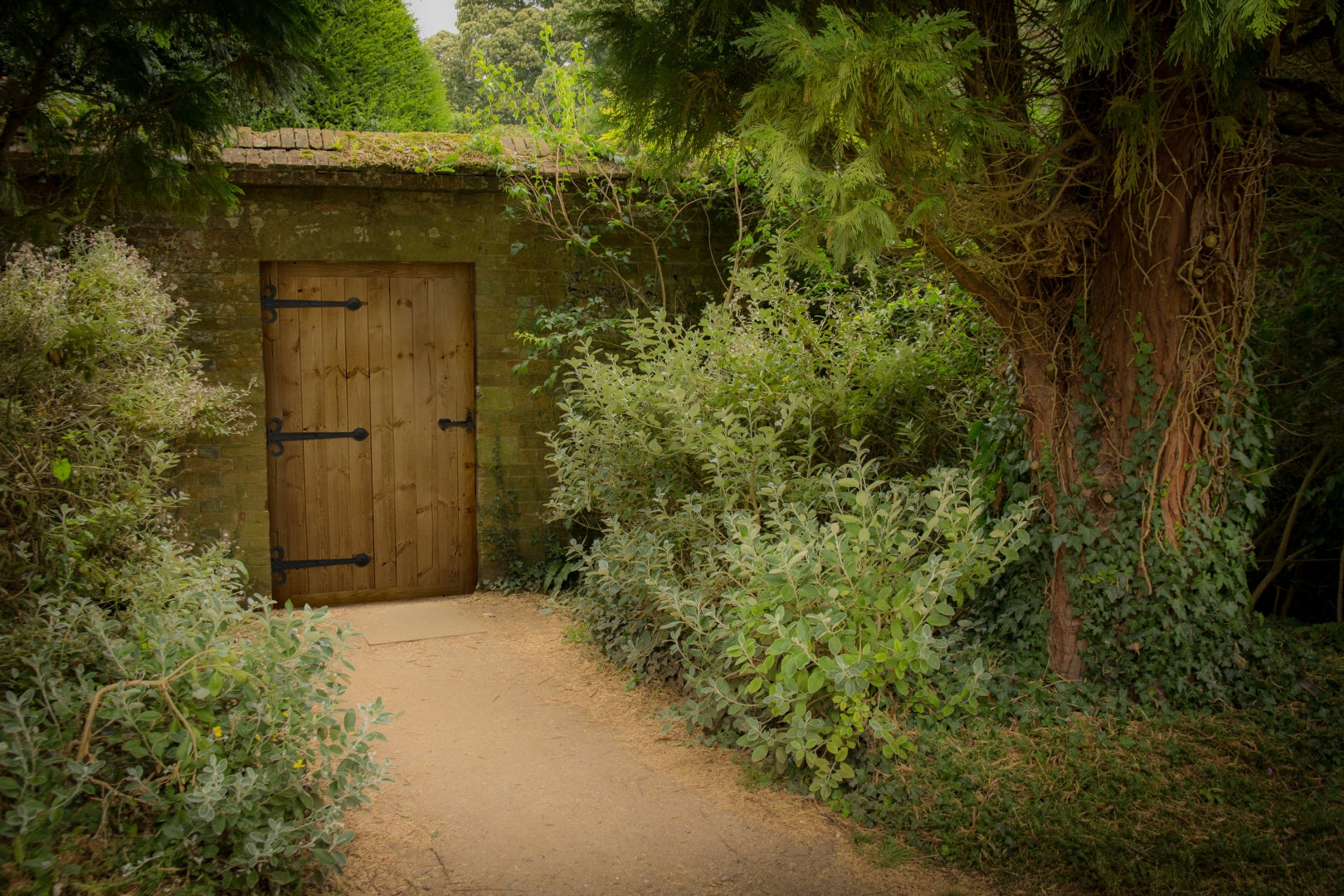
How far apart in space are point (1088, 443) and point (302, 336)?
15.9 ft

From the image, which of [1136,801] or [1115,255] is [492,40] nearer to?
[1115,255]

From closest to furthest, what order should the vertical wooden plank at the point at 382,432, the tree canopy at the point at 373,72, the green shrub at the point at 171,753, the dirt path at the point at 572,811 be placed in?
the green shrub at the point at 171,753, the dirt path at the point at 572,811, the vertical wooden plank at the point at 382,432, the tree canopy at the point at 373,72

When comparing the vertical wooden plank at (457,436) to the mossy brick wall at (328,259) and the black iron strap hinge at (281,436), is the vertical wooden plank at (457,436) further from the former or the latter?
the black iron strap hinge at (281,436)

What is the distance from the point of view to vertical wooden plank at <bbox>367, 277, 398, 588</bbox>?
6266 millimetres

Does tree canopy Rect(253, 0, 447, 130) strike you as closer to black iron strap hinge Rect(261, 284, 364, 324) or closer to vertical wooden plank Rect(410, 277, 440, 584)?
black iron strap hinge Rect(261, 284, 364, 324)

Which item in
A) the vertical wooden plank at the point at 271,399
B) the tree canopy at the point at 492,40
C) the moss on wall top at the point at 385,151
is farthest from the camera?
the tree canopy at the point at 492,40

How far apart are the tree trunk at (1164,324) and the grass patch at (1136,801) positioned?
54 centimetres

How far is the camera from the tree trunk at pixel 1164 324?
11.7 ft

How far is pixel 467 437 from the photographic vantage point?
6562 mm

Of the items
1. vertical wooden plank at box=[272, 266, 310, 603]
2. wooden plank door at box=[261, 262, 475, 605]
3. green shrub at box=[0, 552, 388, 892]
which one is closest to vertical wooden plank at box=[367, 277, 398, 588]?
wooden plank door at box=[261, 262, 475, 605]

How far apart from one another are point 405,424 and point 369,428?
0.78 ft

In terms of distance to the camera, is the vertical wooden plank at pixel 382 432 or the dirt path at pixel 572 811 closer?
the dirt path at pixel 572 811

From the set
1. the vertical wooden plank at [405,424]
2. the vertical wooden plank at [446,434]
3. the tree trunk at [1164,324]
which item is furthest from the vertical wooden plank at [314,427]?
the tree trunk at [1164,324]

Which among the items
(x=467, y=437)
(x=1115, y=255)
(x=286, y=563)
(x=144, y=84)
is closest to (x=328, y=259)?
(x=467, y=437)
